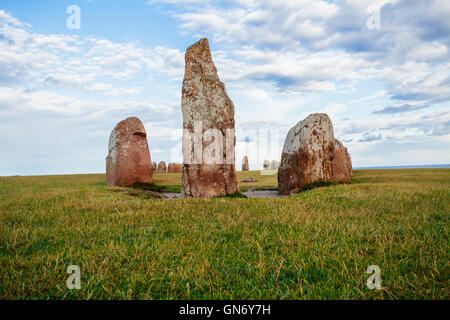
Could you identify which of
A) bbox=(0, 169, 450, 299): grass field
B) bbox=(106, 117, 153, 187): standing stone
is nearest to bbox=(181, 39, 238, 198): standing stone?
bbox=(0, 169, 450, 299): grass field

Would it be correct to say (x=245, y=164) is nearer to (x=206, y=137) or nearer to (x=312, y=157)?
(x=312, y=157)

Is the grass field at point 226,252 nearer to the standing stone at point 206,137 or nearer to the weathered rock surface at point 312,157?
the standing stone at point 206,137

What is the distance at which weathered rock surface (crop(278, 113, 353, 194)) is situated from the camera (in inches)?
507

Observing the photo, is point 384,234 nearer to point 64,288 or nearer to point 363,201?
point 363,201

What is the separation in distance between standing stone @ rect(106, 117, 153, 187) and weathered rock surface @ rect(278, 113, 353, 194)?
23.4 ft

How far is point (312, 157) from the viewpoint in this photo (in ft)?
42.3

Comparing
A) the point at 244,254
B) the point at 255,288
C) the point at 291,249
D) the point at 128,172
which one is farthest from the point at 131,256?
the point at 128,172

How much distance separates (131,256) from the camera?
3.92 m

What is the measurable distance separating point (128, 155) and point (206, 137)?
621cm

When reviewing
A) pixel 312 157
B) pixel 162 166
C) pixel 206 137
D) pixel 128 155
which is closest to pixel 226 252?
pixel 206 137

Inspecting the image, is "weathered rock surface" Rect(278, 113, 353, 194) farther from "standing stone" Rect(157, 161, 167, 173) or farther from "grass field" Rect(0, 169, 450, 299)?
"standing stone" Rect(157, 161, 167, 173)

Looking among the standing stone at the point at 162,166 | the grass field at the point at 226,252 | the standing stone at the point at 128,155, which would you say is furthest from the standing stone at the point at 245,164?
the grass field at the point at 226,252

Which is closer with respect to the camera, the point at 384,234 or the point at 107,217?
the point at 384,234
